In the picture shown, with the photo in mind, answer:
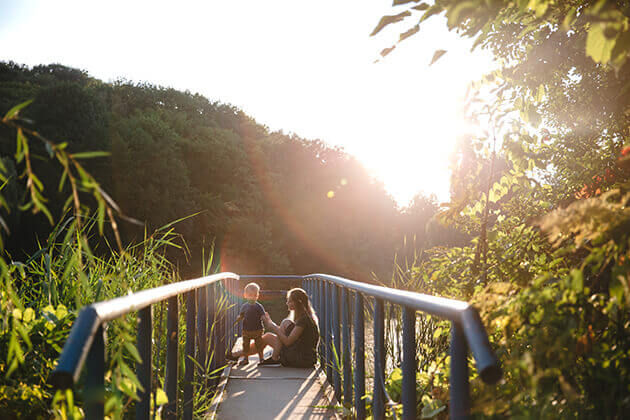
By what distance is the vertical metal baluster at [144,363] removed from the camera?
1790mm

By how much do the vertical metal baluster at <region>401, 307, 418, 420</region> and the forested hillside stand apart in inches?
646

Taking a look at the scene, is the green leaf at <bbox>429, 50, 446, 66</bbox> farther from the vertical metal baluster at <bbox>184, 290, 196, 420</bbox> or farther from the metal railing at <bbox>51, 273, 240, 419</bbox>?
the vertical metal baluster at <bbox>184, 290, 196, 420</bbox>

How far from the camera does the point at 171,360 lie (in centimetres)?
246

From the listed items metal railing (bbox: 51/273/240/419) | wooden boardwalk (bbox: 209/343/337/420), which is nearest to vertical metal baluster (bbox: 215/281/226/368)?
wooden boardwalk (bbox: 209/343/337/420)

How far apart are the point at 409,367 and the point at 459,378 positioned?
644mm

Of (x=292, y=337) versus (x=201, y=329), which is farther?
(x=292, y=337)

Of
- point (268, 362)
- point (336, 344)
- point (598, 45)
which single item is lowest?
point (268, 362)

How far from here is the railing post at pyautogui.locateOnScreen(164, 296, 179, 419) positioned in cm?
243

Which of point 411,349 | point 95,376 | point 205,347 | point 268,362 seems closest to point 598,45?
point 411,349

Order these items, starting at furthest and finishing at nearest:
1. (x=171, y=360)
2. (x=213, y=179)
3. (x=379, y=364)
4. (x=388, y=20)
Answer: (x=213, y=179)
(x=379, y=364)
(x=171, y=360)
(x=388, y=20)

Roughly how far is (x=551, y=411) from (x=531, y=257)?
1606 mm

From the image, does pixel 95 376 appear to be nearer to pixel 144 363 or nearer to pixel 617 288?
pixel 144 363

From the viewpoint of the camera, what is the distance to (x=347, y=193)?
104ft

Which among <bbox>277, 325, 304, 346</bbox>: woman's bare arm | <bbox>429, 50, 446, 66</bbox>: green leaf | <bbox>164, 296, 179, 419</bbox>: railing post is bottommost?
<bbox>277, 325, 304, 346</bbox>: woman's bare arm
